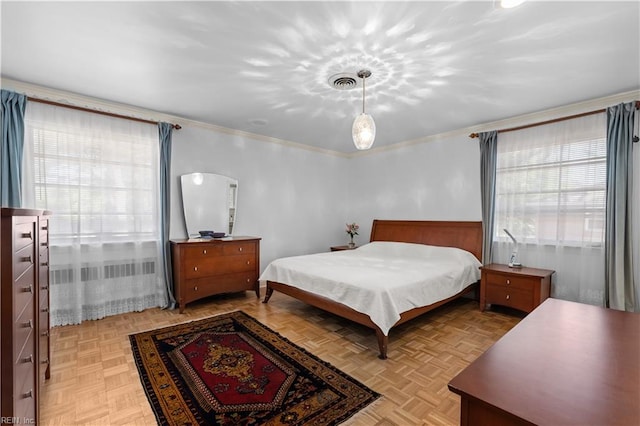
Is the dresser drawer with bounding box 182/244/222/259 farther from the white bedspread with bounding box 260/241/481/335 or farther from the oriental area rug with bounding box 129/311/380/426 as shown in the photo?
the oriental area rug with bounding box 129/311/380/426

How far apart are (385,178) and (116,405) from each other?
4629mm

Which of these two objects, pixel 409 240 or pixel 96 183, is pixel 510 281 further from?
pixel 96 183

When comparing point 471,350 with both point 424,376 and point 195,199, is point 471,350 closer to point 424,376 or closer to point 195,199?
point 424,376

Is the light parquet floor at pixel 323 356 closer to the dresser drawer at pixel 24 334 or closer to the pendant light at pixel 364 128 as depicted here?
the dresser drawer at pixel 24 334

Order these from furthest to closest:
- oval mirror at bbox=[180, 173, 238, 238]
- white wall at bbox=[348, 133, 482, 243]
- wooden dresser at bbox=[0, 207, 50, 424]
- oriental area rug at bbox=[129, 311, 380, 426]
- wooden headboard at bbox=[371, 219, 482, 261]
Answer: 1. white wall at bbox=[348, 133, 482, 243]
2. wooden headboard at bbox=[371, 219, 482, 261]
3. oval mirror at bbox=[180, 173, 238, 238]
4. oriental area rug at bbox=[129, 311, 380, 426]
5. wooden dresser at bbox=[0, 207, 50, 424]

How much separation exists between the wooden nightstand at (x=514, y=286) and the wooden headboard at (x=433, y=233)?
0.49 metres

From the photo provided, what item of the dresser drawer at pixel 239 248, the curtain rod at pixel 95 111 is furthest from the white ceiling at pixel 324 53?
the dresser drawer at pixel 239 248

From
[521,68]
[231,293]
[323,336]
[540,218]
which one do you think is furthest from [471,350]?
[231,293]

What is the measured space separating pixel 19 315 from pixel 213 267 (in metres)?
2.65

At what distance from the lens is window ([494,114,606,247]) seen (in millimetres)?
3168

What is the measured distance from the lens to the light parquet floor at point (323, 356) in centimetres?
179

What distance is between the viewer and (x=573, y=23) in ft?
6.21

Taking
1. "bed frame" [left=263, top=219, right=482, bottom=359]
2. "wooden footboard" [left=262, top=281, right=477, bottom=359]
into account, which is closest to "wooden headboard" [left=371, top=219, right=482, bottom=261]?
"bed frame" [left=263, top=219, right=482, bottom=359]

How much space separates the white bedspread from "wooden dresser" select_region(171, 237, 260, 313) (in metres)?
0.45
